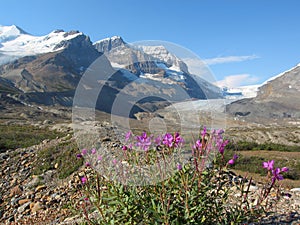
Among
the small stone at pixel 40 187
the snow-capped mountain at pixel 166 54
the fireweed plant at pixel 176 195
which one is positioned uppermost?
the snow-capped mountain at pixel 166 54

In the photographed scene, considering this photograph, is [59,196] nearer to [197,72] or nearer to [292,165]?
[197,72]

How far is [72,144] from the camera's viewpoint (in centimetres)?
1431

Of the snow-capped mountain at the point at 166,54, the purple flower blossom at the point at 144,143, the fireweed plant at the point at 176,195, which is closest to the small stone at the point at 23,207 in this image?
the fireweed plant at the point at 176,195

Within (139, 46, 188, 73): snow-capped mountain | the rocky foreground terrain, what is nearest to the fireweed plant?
the rocky foreground terrain

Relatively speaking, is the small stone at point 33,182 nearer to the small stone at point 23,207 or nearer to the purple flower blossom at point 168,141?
the small stone at point 23,207

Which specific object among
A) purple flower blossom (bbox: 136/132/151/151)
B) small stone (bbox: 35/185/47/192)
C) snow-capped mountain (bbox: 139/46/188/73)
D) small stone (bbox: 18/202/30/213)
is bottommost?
small stone (bbox: 18/202/30/213)

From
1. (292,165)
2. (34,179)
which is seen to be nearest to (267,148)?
(292,165)

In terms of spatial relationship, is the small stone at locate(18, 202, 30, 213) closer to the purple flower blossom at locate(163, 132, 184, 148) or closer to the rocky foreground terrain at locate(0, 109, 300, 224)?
the rocky foreground terrain at locate(0, 109, 300, 224)

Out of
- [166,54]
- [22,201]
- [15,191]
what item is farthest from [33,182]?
[166,54]

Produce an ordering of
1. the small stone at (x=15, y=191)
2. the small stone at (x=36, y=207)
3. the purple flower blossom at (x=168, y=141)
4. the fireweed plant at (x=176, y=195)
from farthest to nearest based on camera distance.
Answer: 1. the small stone at (x=15, y=191)
2. the small stone at (x=36, y=207)
3. the purple flower blossom at (x=168, y=141)
4. the fireweed plant at (x=176, y=195)

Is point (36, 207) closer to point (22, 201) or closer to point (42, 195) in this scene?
point (42, 195)

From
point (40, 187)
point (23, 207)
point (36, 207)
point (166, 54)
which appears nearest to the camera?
point (166, 54)

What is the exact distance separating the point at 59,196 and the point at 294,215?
24.0 feet

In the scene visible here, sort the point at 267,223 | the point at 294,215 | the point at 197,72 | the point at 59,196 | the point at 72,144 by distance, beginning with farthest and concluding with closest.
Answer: the point at 72,144, the point at 59,196, the point at 197,72, the point at 294,215, the point at 267,223
